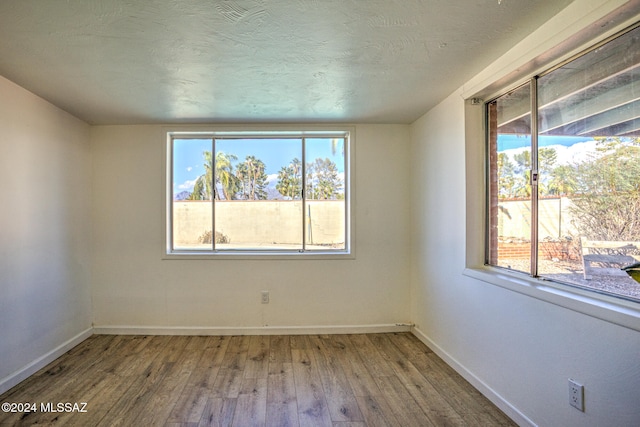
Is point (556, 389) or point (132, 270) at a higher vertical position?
point (132, 270)

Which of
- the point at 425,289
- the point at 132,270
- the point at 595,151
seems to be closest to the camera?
the point at 595,151

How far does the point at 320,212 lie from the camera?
350 centimetres

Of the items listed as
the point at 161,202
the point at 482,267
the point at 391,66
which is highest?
the point at 391,66

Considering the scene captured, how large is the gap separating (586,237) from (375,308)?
2.14 m

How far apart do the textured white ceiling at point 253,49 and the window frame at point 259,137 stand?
1.69 ft

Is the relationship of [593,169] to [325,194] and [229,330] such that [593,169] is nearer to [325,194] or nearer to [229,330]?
[325,194]

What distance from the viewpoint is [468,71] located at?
7.16 ft

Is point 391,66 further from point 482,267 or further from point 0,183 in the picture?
point 0,183

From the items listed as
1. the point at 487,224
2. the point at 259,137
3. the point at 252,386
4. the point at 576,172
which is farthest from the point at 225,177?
the point at 576,172

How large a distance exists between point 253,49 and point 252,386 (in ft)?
7.66

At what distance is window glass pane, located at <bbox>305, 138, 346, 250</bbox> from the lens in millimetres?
3488

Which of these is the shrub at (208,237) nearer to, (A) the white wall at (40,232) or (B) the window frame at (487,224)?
(A) the white wall at (40,232)

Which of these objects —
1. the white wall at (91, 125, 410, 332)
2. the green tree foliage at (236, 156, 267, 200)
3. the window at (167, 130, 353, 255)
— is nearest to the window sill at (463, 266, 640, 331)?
the window at (167, 130, 353, 255)

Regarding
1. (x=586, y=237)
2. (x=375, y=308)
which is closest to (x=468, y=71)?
(x=586, y=237)
